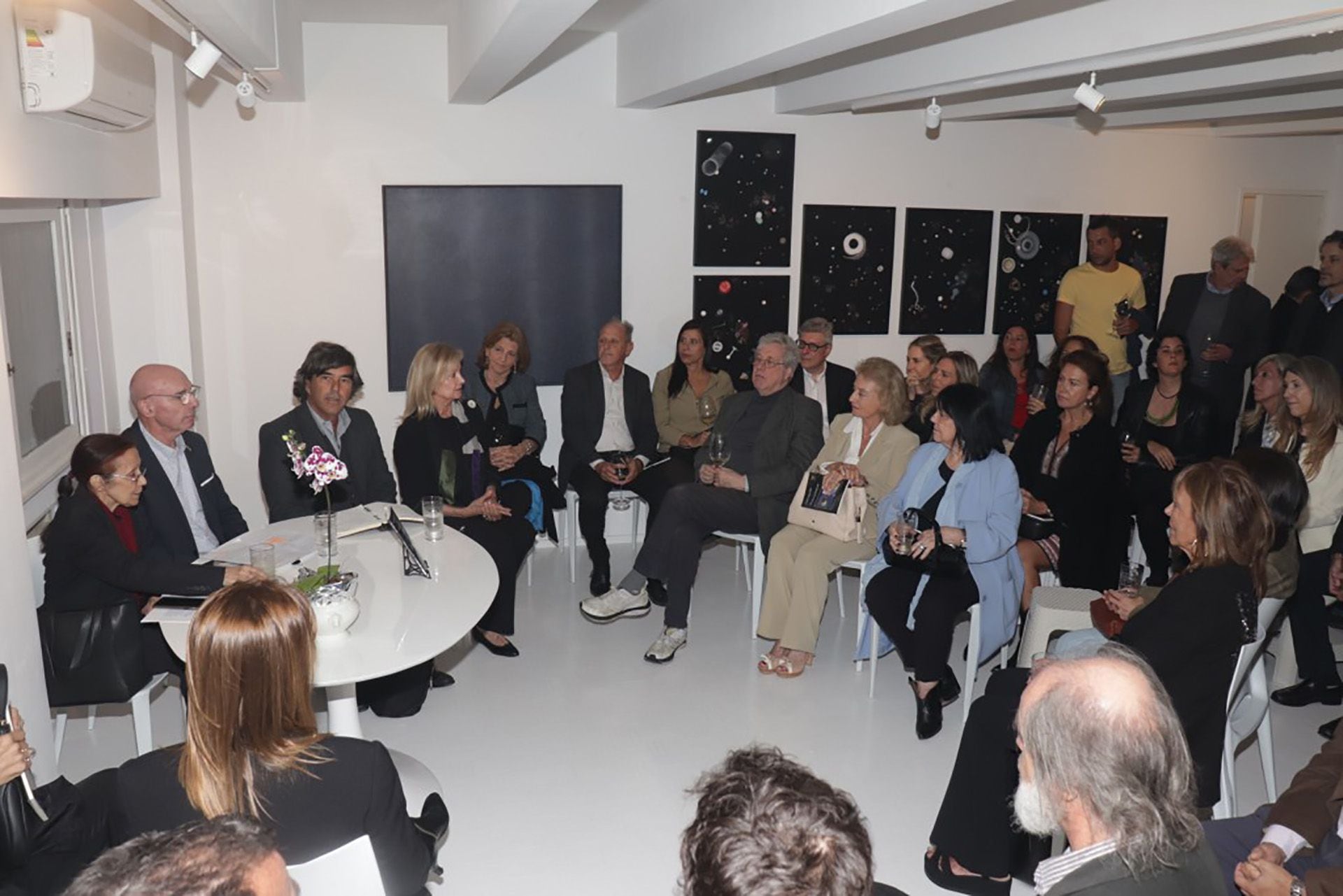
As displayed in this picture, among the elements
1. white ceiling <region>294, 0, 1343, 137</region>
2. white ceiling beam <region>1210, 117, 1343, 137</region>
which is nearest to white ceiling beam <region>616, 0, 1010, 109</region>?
white ceiling <region>294, 0, 1343, 137</region>

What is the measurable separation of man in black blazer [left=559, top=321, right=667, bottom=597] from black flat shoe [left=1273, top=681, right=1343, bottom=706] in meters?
2.97

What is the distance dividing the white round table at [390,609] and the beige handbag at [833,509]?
162 cm

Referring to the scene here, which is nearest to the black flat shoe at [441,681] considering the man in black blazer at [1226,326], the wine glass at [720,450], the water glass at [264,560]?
the water glass at [264,560]

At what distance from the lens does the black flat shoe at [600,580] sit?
5613 millimetres

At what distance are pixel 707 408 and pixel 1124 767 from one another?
13.9ft

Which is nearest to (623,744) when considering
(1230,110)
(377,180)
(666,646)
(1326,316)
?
(666,646)

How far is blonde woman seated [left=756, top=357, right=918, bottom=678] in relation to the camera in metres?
4.76

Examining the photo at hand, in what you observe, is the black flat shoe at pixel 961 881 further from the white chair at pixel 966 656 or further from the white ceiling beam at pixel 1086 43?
the white ceiling beam at pixel 1086 43

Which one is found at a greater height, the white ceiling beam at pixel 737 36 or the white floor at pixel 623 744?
the white ceiling beam at pixel 737 36

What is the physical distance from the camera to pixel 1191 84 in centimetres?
485

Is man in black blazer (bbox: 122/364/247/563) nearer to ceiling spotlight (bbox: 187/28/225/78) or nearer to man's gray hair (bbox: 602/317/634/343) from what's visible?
ceiling spotlight (bbox: 187/28/225/78)

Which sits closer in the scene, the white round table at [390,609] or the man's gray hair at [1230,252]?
the white round table at [390,609]

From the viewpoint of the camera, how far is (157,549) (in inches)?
154

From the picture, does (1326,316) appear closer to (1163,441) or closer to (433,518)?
(1163,441)
